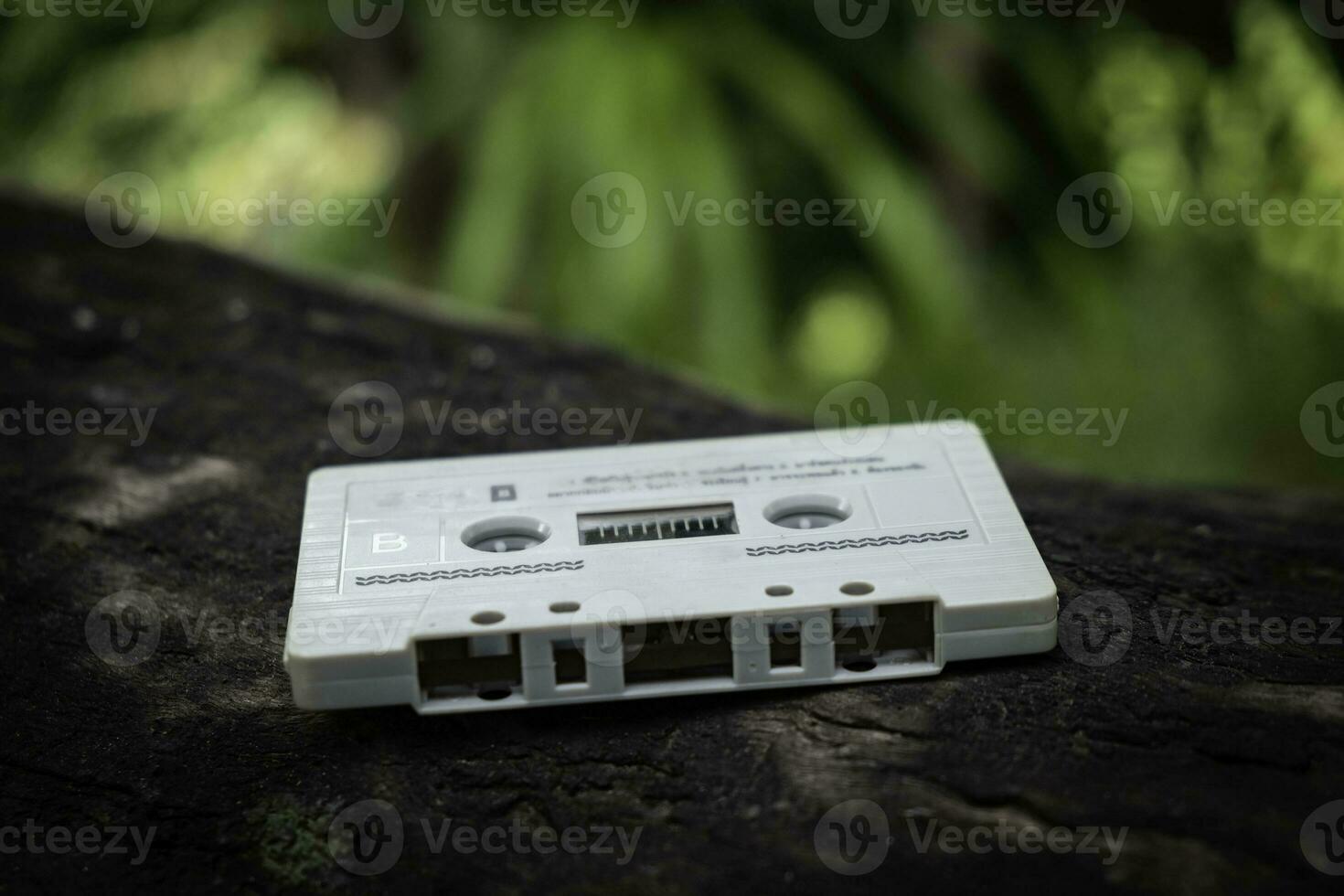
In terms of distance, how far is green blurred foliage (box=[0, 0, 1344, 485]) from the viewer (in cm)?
398

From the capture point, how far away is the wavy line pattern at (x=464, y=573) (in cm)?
147

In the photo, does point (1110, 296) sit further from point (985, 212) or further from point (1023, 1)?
point (1023, 1)

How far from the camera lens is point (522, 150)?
13.2ft

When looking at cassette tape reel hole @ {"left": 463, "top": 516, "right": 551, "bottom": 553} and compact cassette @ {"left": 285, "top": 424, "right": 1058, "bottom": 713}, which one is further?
cassette tape reel hole @ {"left": 463, "top": 516, "right": 551, "bottom": 553}

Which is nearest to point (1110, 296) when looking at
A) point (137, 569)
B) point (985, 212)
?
point (985, 212)

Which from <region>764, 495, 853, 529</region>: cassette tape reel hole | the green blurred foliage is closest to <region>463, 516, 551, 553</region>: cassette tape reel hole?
<region>764, 495, 853, 529</region>: cassette tape reel hole

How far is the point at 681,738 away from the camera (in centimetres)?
133

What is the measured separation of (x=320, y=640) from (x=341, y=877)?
25 centimetres

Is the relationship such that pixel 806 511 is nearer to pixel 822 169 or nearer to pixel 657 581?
pixel 657 581

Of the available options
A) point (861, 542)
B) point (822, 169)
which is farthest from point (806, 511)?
point (822, 169)

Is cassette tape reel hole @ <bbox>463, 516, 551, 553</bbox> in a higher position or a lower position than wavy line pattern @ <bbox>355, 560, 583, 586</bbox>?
lower

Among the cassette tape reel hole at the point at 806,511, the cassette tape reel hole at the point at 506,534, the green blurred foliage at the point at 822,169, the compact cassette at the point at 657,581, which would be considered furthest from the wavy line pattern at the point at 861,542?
the green blurred foliage at the point at 822,169

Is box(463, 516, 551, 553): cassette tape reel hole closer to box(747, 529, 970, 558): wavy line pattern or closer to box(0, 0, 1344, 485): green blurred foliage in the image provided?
box(747, 529, 970, 558): wavy line pattern

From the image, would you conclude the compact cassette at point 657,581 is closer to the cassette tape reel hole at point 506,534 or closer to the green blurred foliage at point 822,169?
the cassette tape reel hole at point 506,534
